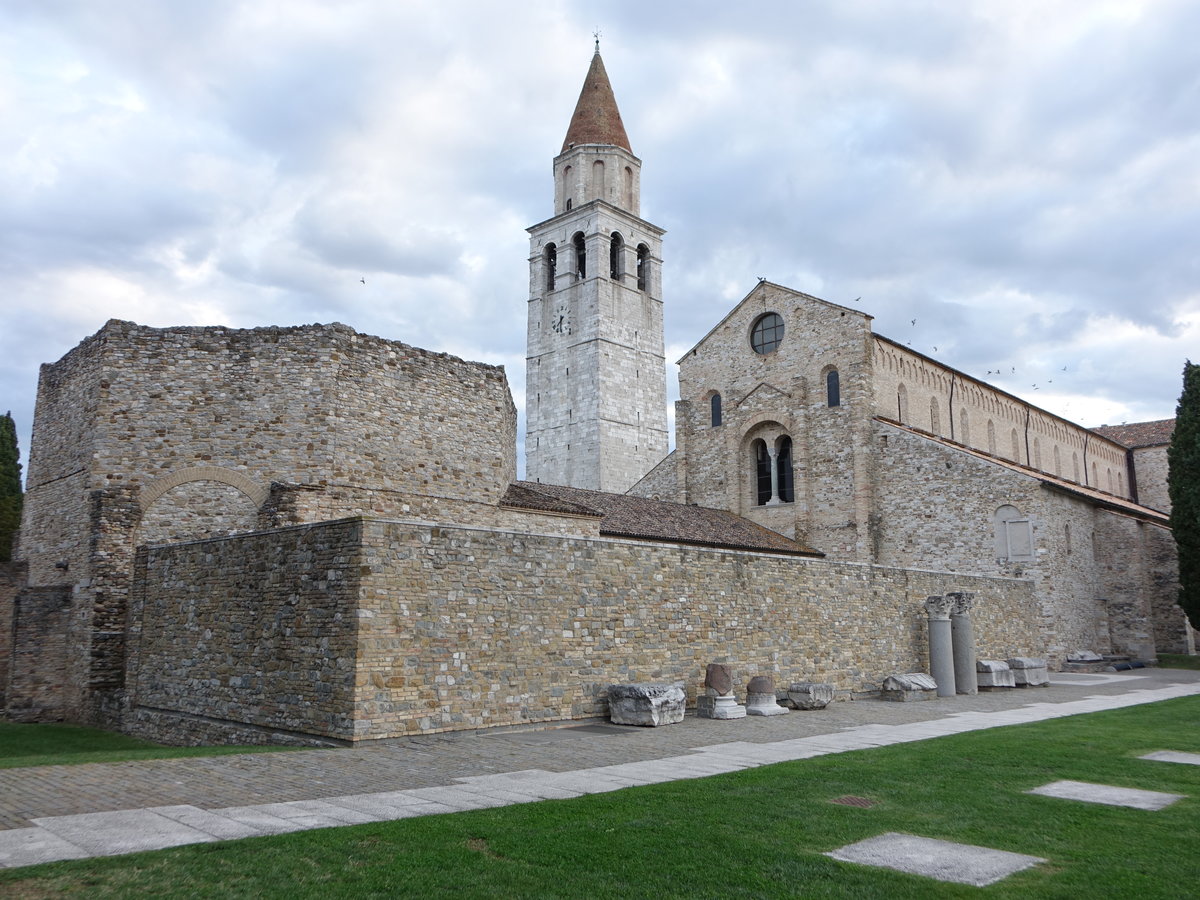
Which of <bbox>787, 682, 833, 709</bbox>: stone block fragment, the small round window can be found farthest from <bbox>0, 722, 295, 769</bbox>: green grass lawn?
the small round window

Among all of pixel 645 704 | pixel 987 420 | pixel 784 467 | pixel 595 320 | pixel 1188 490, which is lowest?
pixel 645 704

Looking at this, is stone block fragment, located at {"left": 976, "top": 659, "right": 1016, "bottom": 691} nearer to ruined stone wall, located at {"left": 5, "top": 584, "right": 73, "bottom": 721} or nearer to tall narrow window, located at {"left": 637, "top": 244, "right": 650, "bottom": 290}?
ruined stone wall, located at {"left": 5, "top": 584, "right": 73, "bottom": 721}

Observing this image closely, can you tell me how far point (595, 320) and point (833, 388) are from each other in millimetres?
19719

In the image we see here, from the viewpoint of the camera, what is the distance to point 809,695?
1577 cm

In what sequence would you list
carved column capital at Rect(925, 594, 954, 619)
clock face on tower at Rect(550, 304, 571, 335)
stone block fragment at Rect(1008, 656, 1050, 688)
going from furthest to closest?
clock face on tower at Rect(550, 304, 571, 335) < stone block fragment at Rect(1008, 656, 1050, 688) < carved column capital at Rect(925, 594, 954, 619)

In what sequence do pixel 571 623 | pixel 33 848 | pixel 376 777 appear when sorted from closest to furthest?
pixel 33 848 → pixel 376 777 → pixel 571 623

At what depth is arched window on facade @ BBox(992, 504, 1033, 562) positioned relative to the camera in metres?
25.2

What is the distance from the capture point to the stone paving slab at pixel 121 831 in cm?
590

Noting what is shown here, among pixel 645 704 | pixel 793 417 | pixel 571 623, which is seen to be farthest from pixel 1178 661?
pixel 571 623

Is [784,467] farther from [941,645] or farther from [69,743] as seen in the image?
[69,743]

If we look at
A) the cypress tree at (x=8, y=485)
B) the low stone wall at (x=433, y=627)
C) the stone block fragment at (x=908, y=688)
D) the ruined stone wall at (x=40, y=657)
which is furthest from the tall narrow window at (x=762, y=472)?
the cypress tree at (x=8, y=485)

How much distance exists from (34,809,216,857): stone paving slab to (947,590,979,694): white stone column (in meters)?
17.0

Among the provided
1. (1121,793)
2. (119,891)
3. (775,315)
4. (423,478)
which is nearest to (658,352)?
(775,315)

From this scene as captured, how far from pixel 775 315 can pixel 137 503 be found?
22.5 m
